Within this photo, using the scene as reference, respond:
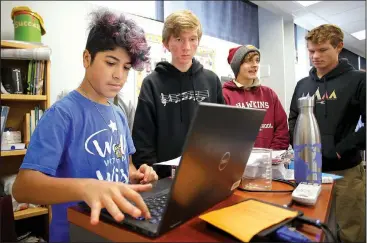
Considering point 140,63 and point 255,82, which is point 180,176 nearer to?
point 140,63

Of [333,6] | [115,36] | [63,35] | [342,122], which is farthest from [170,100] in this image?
[333,6]

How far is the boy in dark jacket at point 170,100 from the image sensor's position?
124 cm

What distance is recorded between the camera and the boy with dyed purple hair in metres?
0.58

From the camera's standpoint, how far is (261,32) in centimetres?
380

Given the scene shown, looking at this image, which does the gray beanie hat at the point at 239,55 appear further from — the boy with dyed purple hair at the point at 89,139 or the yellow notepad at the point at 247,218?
the yellow notepad at the point at 247,218

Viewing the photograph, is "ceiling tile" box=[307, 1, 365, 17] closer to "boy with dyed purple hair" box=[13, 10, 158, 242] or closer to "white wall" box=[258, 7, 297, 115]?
"white wall" box=[258, 7, 297, 115]

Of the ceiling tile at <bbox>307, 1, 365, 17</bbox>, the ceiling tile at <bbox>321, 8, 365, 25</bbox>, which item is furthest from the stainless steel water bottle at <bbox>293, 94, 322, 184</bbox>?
the ceiling tile at <bbox>321, 8, 365, 25</bbox>

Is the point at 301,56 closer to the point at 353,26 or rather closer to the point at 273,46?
the point at 273,46

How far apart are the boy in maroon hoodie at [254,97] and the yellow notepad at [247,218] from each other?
1.17 metres

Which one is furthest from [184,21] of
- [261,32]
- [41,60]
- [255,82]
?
[261,32]

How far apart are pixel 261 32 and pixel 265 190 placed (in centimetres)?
357

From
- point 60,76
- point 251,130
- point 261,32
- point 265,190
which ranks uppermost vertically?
point 261,32

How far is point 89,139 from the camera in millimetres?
786

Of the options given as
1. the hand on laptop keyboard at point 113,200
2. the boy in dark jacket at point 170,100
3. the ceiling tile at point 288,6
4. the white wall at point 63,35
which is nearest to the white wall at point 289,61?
the ceiling tile at point 288,6
